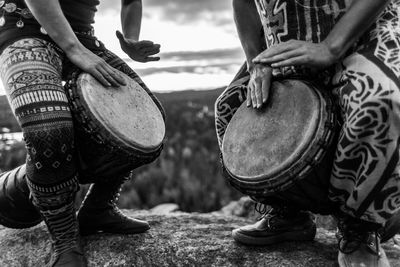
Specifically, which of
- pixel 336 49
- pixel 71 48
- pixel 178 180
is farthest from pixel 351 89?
pixel 178 180

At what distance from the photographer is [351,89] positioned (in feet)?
8.30

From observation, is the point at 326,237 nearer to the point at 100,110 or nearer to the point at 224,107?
the point at 224,107

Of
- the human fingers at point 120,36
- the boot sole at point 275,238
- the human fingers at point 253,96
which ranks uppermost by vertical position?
the human fingers at point 120,36

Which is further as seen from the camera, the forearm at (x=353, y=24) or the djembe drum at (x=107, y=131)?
the djembe drum at (x=107, y=131)

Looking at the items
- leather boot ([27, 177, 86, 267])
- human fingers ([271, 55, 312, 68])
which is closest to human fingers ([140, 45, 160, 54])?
leather boot ([27, 177, 86, 267])

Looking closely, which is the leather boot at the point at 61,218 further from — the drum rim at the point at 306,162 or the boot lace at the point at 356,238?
the boot lace at the point at 356,238

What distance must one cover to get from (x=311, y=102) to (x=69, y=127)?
46.8 inches

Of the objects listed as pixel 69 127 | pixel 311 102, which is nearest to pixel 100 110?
pixel 69 127

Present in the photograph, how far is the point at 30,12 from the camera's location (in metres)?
3.12

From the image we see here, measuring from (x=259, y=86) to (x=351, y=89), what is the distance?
51 cm

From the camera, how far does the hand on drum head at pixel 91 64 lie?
298 cm

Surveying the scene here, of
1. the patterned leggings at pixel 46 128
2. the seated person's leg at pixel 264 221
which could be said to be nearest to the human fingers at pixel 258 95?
the seated person's leg at pixel 264 221

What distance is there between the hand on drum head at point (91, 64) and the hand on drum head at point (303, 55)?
89 cm

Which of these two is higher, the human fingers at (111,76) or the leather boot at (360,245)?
the human fingers at (111,76)
